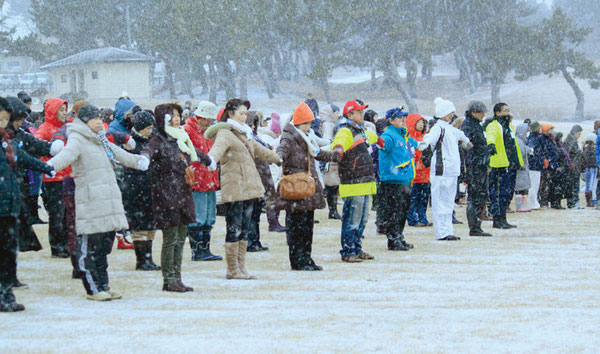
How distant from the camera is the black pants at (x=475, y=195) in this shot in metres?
12.3

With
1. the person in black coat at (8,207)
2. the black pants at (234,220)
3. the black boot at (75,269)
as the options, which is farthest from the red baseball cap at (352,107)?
the person in black coat at (8,207)

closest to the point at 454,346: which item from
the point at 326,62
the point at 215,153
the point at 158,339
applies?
the point at 158,339

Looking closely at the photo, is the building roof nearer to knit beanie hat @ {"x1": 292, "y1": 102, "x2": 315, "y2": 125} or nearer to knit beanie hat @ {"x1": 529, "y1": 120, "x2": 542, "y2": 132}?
knit beanie hat @ {"x1": 529, "y1": 120, "x2": 542, "y2": 132}

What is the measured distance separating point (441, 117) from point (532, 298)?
15.1ft

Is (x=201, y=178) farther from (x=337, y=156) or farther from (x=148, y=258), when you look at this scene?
(x=337, y=156)

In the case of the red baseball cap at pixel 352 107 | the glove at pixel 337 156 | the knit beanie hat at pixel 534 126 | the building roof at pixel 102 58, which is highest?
the building roof at pixel 102 58

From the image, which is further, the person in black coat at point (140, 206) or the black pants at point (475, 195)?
the black pants at point (475, 195)

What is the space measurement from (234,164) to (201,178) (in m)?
1.37

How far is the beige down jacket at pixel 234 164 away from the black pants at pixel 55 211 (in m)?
1.98

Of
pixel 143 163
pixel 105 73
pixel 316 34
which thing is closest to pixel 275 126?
pixel 143 163

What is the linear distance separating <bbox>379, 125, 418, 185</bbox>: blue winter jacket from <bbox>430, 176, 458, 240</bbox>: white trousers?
42.3 inches

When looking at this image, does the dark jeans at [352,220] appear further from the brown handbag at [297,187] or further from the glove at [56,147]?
the glove at [56,147]

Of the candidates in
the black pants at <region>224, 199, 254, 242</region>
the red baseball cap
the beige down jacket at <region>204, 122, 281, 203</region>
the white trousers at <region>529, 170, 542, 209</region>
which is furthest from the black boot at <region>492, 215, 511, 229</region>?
the black pants at <region>224, 199, 254, 242</region>

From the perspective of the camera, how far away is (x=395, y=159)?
10.5 m
